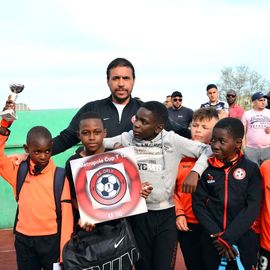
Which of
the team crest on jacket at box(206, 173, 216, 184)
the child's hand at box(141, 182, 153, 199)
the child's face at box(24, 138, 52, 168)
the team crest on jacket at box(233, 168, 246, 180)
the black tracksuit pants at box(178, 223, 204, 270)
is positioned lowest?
the black tracksuit pants at box(178, 223, 204, 270)

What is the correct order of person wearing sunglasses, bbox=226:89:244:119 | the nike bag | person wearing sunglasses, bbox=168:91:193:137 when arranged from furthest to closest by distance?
1. person wearing sunglasses, bbox=226:89:244:119
2. person wearing sunglasses, bbox=168:91:193:137
3. the nike bag

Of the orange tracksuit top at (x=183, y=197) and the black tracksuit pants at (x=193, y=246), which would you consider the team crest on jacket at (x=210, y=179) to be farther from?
the black tracksuit pants at (x=193, y=246)

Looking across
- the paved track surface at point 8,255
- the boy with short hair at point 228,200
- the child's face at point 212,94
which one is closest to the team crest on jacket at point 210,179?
the boy with short hair at point 228,200

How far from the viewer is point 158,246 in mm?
3043

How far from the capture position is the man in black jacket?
336cm

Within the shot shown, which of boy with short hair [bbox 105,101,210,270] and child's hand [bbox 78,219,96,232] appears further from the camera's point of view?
boy with short hair [bbox 105,101,210,270]

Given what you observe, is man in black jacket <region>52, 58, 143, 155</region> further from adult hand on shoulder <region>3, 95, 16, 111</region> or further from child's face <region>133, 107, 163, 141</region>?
adult hand on shoulder <region>3, 95, 16, 111</region>

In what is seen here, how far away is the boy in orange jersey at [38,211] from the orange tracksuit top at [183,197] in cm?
86

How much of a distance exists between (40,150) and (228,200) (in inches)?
56.4

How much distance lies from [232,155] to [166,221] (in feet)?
2.25

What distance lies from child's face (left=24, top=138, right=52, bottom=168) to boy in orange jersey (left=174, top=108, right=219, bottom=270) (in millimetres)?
1032

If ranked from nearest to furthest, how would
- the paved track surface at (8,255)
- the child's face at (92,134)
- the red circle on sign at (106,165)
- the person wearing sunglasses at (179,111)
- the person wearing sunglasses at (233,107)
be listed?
the red circle on sign at (106,165), the child's face at (92,134), the paved track surface at (8,255), the person wearing sunglasses at (179,111), the person wearing sunglasses at (233,107)

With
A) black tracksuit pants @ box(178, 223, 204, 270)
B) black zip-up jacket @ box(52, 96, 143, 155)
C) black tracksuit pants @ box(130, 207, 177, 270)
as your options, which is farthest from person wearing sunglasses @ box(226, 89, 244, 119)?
black tracksuit pants @ box(130, 207, 177, 270)

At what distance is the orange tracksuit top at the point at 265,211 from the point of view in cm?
302
